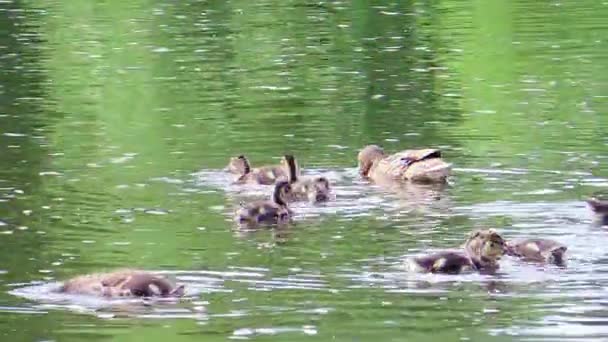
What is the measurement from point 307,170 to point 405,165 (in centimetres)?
105

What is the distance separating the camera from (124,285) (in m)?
13.1

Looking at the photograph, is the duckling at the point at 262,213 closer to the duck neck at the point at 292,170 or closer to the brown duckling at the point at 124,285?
the duck neck at the point at 292,170

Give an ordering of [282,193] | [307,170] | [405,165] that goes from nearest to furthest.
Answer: [282,193]
[405,165]
[307,170]

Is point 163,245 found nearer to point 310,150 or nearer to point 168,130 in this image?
point 310,150

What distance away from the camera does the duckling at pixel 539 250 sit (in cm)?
1386

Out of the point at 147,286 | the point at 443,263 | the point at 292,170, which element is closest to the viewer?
the point at 147,286

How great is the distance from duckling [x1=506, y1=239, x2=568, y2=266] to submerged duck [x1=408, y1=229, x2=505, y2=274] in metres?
0.13

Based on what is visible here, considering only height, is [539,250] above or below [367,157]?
above

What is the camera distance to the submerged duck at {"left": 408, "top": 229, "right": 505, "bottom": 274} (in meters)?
13.5

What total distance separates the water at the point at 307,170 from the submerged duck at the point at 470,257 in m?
0.11

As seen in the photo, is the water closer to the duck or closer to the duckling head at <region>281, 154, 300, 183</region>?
the duck

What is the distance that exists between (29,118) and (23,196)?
22.6 feet

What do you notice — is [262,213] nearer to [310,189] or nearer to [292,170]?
[310,189]

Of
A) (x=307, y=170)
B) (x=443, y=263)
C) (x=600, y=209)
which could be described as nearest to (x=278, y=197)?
(x=307, y=170)
